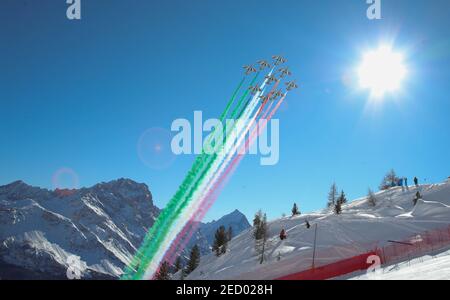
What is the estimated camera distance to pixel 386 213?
58938mm

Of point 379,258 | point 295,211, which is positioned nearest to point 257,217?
point 295,211

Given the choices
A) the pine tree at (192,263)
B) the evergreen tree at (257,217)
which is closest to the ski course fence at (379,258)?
the evergreen tree at (257,217)

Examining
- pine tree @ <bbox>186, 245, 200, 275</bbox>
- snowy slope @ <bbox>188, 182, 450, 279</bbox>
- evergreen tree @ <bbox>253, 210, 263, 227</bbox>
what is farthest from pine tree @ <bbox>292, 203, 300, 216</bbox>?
pine tree @ <bbox>186, 245, 200, 275</bbox>

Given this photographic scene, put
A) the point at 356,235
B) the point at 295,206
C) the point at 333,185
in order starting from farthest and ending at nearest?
the point at 333,185, the point at 295,206, the point at 356,235

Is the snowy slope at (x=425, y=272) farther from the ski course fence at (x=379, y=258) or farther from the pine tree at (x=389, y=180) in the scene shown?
the pine tree at (x=389, y=180)

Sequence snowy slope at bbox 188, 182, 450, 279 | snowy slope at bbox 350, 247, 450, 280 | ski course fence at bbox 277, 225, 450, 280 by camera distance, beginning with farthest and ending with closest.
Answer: snowy slope at bbox 188, 182, 450, 279
ski course fence at bbox 277, 225, 450, 280
snowy slope at bbox 350, 247, 450, 280

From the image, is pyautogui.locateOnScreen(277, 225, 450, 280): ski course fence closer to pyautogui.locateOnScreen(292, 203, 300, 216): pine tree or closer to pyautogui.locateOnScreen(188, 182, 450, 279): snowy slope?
pyautogui.locateOnScreen(188, 182, 450, 279): snowy slope

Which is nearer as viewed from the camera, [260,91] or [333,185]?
[260,91]

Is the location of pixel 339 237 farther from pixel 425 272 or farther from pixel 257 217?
pixel 425 272

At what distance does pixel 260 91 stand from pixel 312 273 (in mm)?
24385
